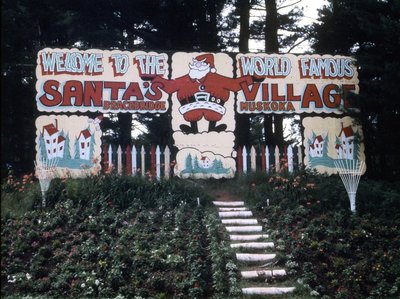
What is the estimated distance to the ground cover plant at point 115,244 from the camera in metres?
7.66

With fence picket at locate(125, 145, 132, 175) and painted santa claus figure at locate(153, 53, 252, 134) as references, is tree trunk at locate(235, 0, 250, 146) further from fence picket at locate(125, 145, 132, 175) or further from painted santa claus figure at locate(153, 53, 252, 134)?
fence picket at locate(125, 145, 132, 175)

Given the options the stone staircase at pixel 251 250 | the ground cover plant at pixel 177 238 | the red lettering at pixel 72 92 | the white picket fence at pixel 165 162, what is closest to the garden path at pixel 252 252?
the stone staircase at pixel 251 250

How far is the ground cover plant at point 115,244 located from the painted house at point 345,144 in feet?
15.7

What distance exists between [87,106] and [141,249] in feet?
20.4

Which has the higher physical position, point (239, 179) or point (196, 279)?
point (239, 179)

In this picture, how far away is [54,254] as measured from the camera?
8695 millimetres

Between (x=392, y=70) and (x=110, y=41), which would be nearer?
(x=392, y=70)

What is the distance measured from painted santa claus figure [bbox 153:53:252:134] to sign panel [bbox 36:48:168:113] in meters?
0.47

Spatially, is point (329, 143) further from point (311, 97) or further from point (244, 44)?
point (244, 44)

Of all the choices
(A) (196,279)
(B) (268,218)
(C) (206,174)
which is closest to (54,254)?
(A) (196,279)

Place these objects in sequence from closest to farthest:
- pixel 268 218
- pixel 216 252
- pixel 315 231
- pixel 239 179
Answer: pixel 216 252 → pixel 315 231 → pixel 268 218 → pixel 239 179

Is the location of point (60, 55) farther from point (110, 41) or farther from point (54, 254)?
point (54, 254)

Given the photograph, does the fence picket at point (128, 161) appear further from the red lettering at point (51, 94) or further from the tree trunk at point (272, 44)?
the tree trunk at point (272, 44)

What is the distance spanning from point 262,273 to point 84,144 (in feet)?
24.0
